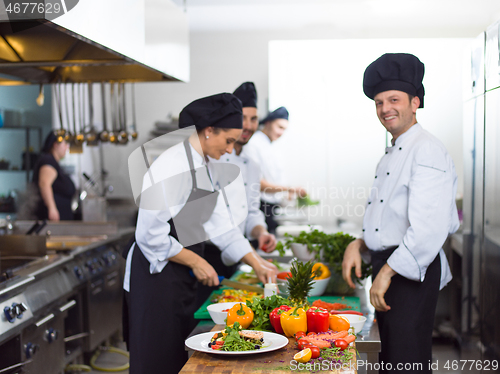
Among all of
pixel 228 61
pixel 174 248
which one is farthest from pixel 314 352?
pixel 228 61

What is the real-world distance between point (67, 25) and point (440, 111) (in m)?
2.45

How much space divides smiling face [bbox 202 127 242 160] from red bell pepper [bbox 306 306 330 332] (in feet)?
2.86

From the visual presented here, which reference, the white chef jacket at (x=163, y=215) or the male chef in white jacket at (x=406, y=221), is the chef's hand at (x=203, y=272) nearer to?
the white chef jacket at (x=163, y=215)

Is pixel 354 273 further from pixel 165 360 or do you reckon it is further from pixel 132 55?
pixel 132 55

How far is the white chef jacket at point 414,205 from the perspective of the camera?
1.78 meters

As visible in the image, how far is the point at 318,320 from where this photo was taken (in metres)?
1.48

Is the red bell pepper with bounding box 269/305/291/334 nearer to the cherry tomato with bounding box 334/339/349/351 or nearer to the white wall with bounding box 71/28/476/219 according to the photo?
the cherry tomato with bounding box 334/339/349/351

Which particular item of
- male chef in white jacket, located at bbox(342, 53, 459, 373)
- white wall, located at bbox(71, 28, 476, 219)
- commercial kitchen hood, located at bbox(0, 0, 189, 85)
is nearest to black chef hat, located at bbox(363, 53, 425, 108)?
male chef in white jacket, located at bbox(342, 53, 459, 373)

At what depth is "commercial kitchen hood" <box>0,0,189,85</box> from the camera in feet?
5.77

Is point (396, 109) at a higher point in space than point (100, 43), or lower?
lower

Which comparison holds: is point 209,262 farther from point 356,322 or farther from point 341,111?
point 341,111

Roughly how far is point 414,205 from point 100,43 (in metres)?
1.23

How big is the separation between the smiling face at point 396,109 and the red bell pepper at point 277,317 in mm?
843

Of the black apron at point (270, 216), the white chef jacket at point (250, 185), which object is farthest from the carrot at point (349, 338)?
the black apron at point (270, 216)
